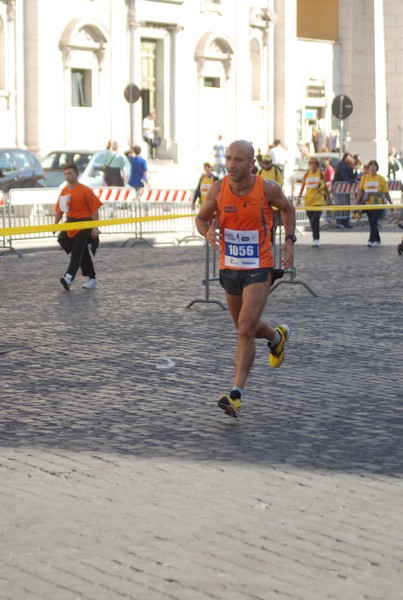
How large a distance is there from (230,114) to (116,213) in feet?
77.3

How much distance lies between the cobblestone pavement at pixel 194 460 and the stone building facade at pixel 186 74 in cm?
2682

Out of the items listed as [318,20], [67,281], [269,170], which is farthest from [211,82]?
[67,281]

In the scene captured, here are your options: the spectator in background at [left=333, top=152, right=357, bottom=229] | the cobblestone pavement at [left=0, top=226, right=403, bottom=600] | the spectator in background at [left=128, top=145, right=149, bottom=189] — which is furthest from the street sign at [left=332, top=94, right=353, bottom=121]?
the cobblestone pavement at [left=0, top=226, right=403, bottom=600]

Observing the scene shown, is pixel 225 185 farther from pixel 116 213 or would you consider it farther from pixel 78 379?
pixel 116 213

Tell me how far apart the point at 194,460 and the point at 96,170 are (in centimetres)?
2812

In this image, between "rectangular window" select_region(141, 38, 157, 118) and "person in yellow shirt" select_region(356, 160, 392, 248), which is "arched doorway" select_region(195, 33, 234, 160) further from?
"person in yellow shirt" select_region(356, 160, 392, 248)

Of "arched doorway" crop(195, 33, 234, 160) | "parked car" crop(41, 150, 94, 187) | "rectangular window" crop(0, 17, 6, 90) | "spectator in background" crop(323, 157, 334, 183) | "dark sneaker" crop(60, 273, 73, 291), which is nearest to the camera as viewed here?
"dark sneaker" crop(60, 273, 73, 291)

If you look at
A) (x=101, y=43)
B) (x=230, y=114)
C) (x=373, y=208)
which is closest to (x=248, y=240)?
(x=373, y=208)

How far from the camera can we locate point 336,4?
6275 centimetres

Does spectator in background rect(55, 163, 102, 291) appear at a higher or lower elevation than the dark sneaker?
higher

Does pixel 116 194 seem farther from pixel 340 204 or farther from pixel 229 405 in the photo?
pixel 229 405

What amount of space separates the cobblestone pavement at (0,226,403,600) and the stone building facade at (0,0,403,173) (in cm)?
2682

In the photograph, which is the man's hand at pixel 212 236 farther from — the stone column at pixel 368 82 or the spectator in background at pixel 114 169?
the stone column at pixel 368 82

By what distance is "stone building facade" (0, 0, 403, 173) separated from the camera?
141 feet
